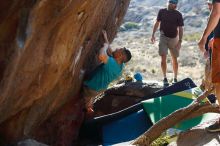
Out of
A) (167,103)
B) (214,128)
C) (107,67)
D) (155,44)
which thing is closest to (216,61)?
(214,128)

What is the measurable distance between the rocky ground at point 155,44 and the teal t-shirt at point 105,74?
14961 millimetres

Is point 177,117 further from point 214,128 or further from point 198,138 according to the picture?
point 214,128

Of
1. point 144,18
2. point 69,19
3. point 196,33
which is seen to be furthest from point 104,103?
point 144,18

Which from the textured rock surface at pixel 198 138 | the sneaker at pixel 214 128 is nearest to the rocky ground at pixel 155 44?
the textured rock surface at pixel 198 138

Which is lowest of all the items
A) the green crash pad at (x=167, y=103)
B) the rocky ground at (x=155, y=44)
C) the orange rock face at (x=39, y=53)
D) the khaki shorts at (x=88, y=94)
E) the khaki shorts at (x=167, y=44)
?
the rocky ground at (x=155, y=44)

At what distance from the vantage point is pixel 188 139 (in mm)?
9578

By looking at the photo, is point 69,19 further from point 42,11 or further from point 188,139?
point 188,139

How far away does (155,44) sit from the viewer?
53.9 m

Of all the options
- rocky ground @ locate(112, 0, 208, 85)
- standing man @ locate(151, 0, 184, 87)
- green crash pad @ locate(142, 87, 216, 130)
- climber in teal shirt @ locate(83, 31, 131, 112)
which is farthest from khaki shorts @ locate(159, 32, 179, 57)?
rocky ground @ locate(112, 0, 208, 85)

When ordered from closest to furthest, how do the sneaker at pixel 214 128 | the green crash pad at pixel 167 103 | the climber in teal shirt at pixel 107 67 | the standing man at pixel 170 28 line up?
the sneaker at pixel 214 128 < the climber in teal shirt at pixel 107 67 < the green crash pad at pixel 167 103 < the standing man at pixel 170 28

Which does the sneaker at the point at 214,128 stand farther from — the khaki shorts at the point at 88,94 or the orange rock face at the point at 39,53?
the khaki shorts at the point at 88,94

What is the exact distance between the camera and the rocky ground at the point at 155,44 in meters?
39.0

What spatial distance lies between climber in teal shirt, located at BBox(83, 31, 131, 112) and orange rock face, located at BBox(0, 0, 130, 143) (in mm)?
428

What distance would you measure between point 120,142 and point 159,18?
4276 millimetres
